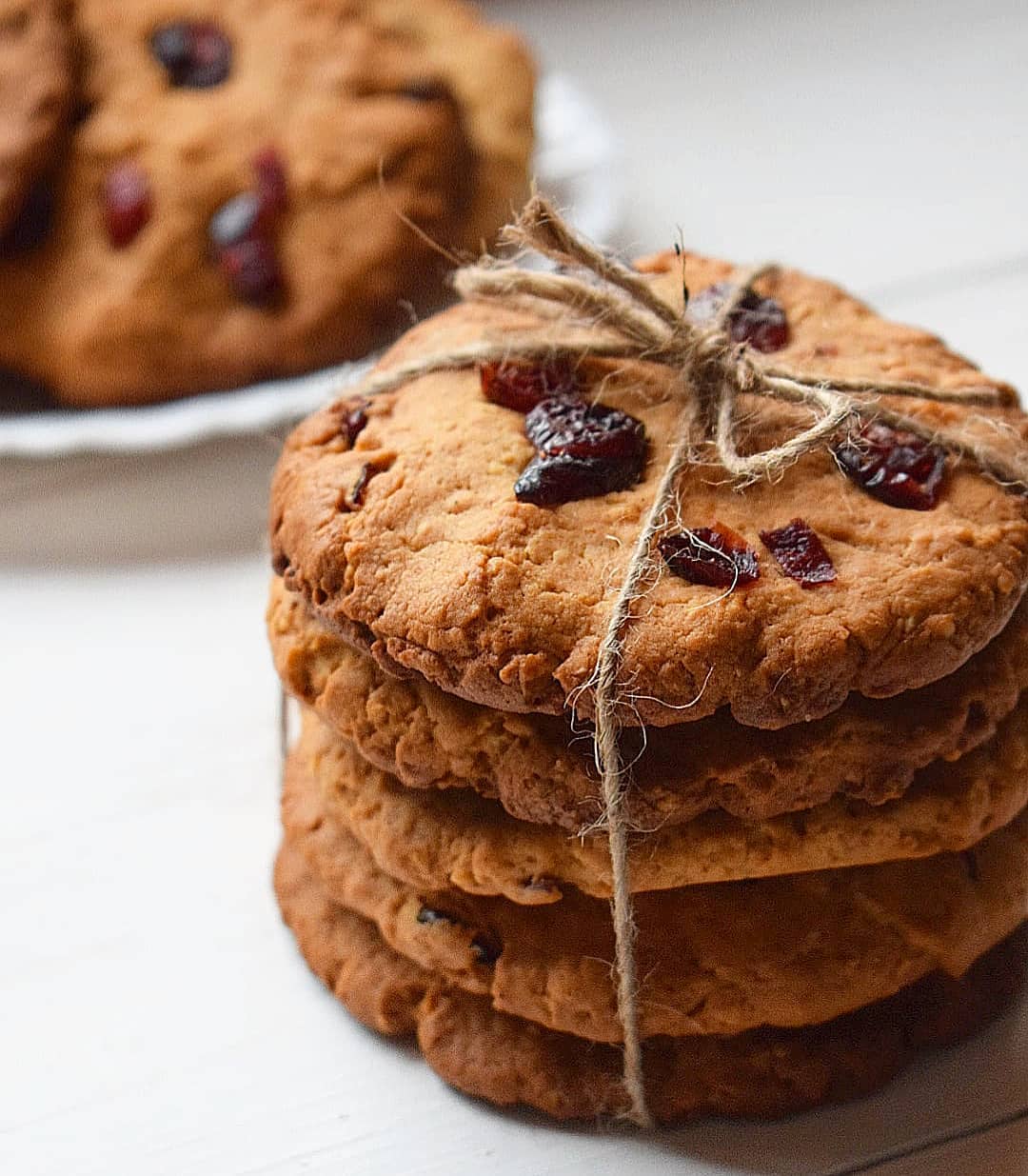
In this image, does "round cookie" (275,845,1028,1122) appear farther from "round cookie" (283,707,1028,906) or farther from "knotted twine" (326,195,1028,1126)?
"round cookie" (283,707,1028,906)

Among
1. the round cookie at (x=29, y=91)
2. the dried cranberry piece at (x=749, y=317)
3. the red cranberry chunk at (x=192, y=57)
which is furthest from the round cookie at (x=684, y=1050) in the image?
the red cranberry chunk at (x=192, y=57)

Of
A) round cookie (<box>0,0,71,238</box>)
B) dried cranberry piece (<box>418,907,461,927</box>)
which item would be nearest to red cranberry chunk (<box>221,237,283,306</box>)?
round cookie (<box>0,0,71,238</box>)

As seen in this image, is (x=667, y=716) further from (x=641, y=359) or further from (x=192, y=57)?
(x=192, y=57)

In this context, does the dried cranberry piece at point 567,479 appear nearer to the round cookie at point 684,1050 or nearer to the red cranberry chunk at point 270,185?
the round cookie at point 684,1050

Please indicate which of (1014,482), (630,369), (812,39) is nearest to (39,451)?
(630,369)

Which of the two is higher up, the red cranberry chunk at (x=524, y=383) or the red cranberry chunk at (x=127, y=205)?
the red cranberry chunk at (x=524, y=383)

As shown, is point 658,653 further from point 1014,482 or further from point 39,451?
point 39,451
